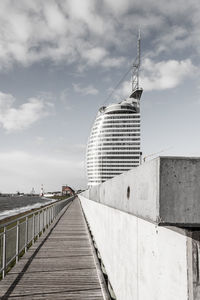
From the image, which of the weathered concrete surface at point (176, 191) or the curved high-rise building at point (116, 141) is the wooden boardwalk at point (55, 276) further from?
the curved high-rise building at point (116, 141)

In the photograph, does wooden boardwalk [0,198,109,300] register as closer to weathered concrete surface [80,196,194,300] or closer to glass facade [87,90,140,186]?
weathered concrete surface [80,196,194,300]

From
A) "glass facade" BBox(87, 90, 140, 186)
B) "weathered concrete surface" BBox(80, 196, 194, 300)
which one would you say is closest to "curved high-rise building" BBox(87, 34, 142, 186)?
"glass facade" BBox(87, 90, 140, 186)

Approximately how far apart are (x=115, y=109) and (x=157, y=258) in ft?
425

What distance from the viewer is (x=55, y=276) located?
5551 mm

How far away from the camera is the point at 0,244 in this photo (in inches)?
209

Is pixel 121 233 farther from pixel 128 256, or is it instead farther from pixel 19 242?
pixel 19 242

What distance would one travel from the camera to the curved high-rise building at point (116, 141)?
129375mm

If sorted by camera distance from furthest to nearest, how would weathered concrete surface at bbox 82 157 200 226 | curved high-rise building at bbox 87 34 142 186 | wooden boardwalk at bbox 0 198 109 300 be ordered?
1. curved high-rise building at bbox 87 34 142 186
2. wooden boardwalk at bbox 0 198 109 300
3. weathered concrete surface at bbox 82 157 200 226

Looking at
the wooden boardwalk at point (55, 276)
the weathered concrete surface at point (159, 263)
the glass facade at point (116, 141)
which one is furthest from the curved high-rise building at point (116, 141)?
the weathered concrete surface at point (159, 263)

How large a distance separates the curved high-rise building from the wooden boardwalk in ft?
397

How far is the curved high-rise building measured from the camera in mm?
129375

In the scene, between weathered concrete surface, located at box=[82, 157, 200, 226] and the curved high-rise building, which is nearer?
weathered concrete surface, located at box=[82, 157, 200, 226]

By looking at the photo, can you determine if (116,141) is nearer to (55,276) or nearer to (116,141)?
(116,141)

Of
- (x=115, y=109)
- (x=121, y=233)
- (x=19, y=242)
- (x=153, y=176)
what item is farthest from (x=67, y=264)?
(x=115, y=109)
